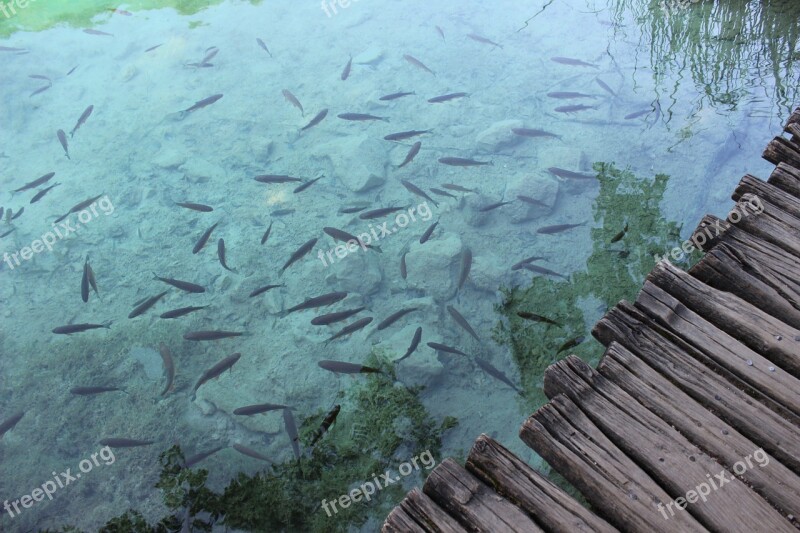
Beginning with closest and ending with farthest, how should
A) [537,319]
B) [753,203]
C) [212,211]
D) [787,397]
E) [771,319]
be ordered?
[787,397]
[771,319]
[753,203]
[537,319]
[212,211]

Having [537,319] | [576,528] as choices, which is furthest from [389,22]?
[576,528]

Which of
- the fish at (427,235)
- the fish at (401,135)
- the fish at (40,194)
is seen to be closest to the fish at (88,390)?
the fish at (40,194)

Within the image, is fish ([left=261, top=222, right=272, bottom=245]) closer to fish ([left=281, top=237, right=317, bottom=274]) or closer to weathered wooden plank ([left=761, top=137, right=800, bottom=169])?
fish ([left=281, top=237, right=317, bottom=274])

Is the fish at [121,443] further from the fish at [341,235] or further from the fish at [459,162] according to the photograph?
the fish at [459,162]

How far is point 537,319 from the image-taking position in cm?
502

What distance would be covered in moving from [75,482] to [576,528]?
4.14m

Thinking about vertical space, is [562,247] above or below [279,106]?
below

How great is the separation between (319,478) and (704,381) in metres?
2.76

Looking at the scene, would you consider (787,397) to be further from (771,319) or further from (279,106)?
(279,106)

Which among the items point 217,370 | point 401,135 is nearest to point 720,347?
point 217,370

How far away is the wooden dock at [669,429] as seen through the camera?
2.51 m

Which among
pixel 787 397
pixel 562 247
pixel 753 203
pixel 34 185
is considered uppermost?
pixel 753 203

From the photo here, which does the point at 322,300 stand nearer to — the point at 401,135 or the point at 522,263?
the point at 522,263

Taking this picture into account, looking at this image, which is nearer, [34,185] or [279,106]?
[34,185]
